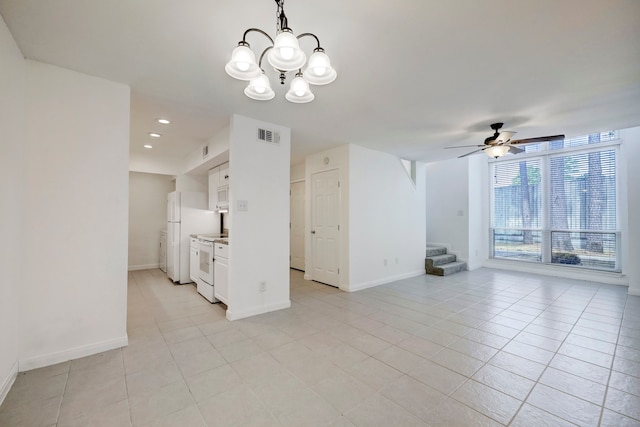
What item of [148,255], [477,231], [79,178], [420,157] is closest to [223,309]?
[79,178]

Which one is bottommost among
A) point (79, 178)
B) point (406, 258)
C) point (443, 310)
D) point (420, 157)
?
point (443, 310)

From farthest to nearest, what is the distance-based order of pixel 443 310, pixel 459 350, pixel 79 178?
pixel 443 310 < pixel 459 350 < pixel 79 178

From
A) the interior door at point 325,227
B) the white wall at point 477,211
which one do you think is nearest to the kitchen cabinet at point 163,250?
the interior door at point 325,227

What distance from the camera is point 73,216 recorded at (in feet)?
7.69

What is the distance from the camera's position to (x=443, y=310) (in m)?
3.62

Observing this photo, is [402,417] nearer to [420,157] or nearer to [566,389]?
[566,389]

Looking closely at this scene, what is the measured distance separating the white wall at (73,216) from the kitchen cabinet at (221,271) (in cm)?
113

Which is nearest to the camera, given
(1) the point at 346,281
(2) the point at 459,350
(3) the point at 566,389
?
(3) the point at 566,389

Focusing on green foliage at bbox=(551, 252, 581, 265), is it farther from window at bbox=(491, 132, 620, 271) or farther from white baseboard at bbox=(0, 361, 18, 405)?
white baseboard at bbox=(0, 361, 18, 405)

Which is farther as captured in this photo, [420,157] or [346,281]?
[420,157]

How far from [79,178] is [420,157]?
5.53 meters

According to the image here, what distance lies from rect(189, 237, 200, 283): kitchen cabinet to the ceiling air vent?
2.22m

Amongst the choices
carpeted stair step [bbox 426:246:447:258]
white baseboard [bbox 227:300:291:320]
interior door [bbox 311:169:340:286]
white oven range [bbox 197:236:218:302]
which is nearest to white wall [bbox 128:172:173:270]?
white oven range [bbox 197:236:218:302]

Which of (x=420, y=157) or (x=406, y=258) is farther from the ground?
(x=420, y=157)
